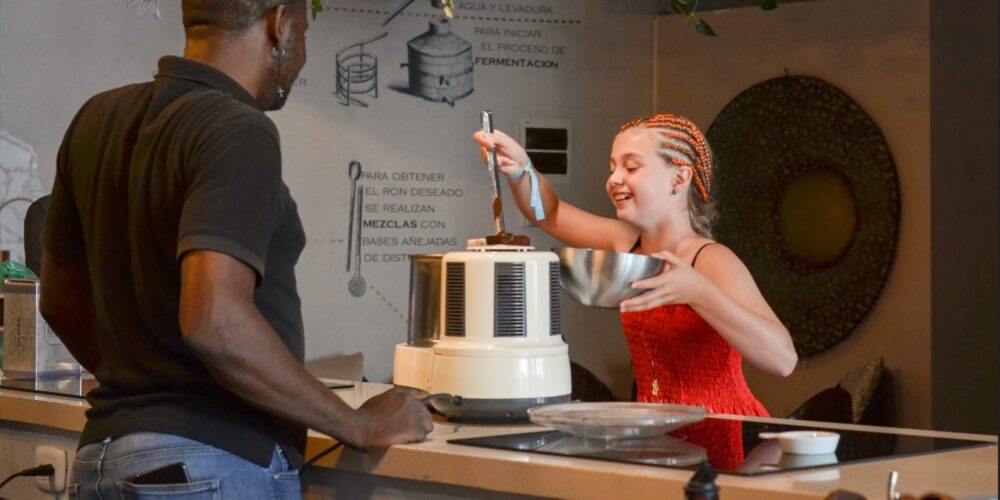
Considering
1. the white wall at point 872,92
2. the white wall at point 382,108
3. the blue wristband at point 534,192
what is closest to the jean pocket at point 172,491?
the blue wristband at point 534,192

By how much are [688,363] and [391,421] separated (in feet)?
3.42

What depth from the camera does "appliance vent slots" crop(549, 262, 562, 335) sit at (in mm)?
2051

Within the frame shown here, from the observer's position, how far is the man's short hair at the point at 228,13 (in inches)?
67.1

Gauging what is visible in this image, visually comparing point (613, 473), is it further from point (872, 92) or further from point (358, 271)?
point (872, 92)

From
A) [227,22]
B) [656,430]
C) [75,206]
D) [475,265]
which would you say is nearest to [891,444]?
[656,430]

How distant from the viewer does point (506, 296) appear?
2008mm

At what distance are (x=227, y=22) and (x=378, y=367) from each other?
9.24 ft

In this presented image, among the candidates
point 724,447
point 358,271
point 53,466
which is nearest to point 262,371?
point 724,447

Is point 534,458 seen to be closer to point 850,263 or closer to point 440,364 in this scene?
point 440,364

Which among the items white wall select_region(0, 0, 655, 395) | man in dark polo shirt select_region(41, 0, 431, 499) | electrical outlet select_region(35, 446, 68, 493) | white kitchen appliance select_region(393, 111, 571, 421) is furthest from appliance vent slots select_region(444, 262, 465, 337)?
white wall select_region(0, 0, 655, 395)

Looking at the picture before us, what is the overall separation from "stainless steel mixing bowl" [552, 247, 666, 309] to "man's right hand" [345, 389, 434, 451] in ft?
1.27

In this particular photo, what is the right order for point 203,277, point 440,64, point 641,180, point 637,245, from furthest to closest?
point 440,64
point 637,245
point 641,180
point 203,277

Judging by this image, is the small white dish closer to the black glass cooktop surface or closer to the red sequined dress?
the black glass cooktop surface

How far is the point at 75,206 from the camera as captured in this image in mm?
1842
